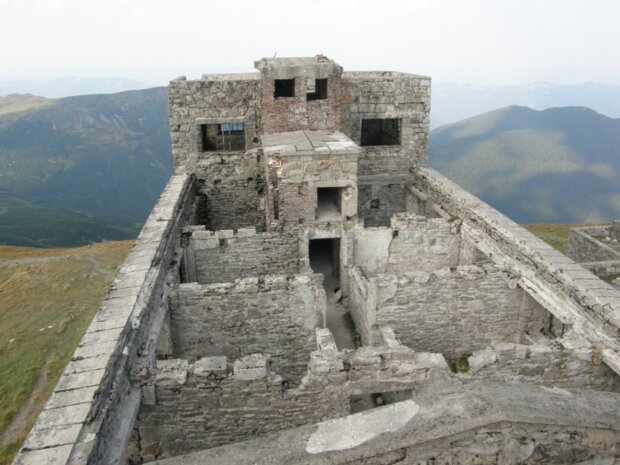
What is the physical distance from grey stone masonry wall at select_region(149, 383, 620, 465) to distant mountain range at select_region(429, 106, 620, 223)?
65297 mm

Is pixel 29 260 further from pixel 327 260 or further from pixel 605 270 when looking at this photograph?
pixel 605 270

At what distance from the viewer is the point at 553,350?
7.48m

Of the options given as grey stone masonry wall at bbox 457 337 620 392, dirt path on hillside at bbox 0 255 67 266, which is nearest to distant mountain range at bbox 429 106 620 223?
dirt path on hillside at bbox 0 255 67 266

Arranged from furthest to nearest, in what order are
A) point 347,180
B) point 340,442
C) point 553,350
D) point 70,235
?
1. point 70,235
2. point 347,180
3. point 553,350
4. point 340,442

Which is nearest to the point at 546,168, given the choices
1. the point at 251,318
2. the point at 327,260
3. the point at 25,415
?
the point at 327,260

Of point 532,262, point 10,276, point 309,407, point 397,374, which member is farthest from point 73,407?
point 10,276

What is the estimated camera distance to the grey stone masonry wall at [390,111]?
15305mm

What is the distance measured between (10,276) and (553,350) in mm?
21701

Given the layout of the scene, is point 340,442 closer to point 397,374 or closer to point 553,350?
point 397,374

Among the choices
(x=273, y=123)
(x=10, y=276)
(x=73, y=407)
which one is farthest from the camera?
(x=10, y=276)

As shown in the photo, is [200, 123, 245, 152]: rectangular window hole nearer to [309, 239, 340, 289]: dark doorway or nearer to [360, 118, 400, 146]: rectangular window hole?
[309, 239, 340, 289]: dark doorway

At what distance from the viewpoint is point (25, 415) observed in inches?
485

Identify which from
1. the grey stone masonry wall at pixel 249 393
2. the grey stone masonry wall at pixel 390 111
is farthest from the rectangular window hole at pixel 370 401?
the grey stone masonry wall at pixel 390 111

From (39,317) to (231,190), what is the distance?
8243mm
